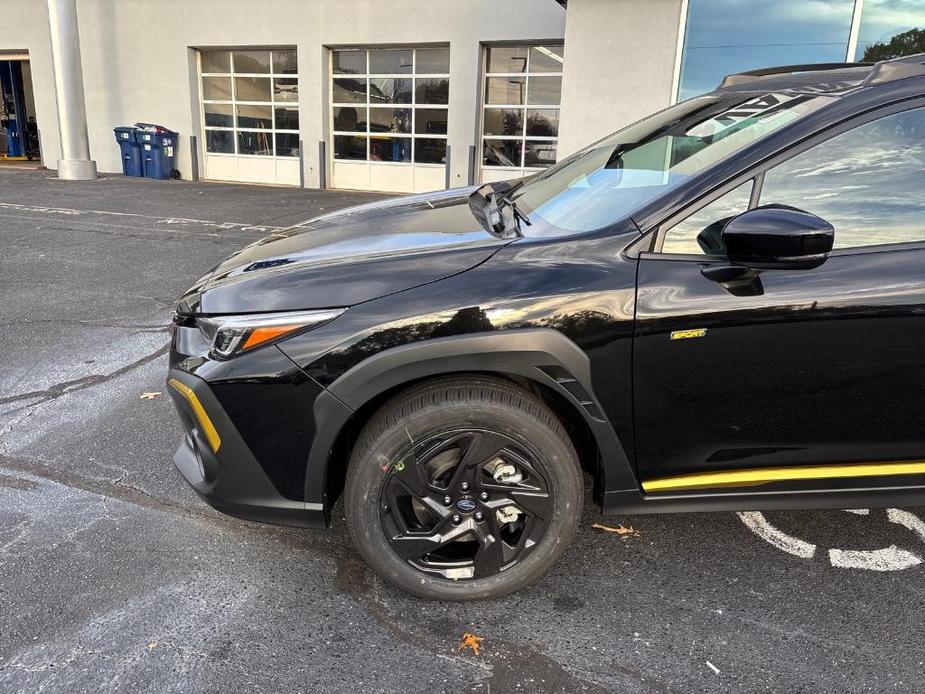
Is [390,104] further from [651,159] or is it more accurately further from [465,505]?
[465,505]

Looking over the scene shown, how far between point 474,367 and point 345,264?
59 cm

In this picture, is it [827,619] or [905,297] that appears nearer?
[905,297]

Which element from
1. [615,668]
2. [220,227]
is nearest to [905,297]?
[615,668]

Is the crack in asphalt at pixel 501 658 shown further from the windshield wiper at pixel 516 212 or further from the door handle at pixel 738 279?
the windshield wiper at pixel 516 212

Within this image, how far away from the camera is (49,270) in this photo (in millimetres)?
7266

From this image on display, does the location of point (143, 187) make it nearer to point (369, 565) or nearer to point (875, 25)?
point (875, 25)

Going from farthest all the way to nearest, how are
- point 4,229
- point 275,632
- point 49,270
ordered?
point 4,229, point 49,270, point 275,632

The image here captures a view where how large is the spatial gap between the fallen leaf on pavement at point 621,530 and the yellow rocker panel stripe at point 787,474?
624 mm

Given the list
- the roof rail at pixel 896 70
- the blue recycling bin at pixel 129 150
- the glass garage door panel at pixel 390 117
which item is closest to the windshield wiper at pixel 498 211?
the roof rail at pixel 896 70

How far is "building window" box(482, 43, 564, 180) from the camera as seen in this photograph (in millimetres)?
14297

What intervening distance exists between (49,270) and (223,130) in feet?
36.7

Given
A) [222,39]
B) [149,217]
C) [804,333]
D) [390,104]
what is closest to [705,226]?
[804,333]

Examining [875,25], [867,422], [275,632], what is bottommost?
[275,632]

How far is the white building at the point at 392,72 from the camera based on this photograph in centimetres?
1138
